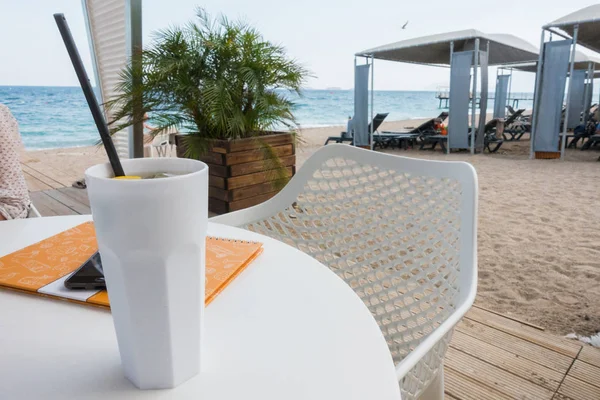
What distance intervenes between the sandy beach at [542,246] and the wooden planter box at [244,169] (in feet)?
5.50

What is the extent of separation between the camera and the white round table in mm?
392

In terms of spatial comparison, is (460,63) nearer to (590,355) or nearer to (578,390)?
(590,355)

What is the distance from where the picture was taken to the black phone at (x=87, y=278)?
0.58 metres

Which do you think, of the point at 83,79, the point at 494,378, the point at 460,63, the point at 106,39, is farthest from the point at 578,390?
the point at 460,63

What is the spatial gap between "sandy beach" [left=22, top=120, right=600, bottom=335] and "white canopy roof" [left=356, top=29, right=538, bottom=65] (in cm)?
360

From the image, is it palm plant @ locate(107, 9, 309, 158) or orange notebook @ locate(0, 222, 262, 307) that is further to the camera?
palm plant @ locate(107, 9, 309, 158)

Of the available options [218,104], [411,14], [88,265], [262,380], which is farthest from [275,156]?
[411,14]

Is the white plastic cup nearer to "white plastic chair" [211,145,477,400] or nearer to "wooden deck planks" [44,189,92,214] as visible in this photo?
"white plastic chair" [211,145,477,400]

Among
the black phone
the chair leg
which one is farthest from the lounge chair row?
the black phone

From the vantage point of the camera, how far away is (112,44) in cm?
423

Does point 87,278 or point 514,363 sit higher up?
point 87,278

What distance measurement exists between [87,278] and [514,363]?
5.32ft

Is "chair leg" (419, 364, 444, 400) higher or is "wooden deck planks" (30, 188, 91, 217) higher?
"chair leg" (419, 364, 444, 400)

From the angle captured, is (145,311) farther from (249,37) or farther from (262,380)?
(249,37)
